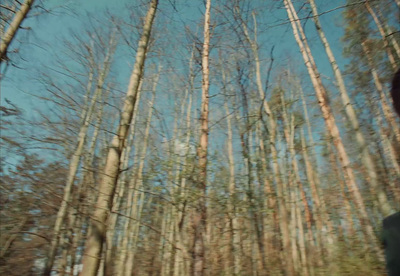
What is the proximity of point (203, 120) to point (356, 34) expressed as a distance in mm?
9757

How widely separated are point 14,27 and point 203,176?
4159mm

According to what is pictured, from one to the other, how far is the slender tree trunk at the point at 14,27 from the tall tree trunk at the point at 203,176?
10.7 feet

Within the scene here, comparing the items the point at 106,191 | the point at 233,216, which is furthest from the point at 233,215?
the point at 106,191

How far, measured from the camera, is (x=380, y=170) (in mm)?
10266

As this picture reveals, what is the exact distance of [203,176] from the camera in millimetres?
3205

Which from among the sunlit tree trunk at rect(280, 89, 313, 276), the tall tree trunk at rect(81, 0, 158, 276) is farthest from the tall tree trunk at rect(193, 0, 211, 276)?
the sunlit tree trunk at rect(280, 89, 313, 276)

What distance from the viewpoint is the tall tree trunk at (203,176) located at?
8.75 feet

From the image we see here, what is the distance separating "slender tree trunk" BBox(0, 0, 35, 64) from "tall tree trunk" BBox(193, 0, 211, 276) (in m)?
3.26

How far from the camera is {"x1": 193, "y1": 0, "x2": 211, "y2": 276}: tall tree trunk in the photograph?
105 inches

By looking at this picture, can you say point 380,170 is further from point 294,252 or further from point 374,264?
point 374,264

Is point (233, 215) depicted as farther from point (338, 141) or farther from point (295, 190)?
point (295, 190)

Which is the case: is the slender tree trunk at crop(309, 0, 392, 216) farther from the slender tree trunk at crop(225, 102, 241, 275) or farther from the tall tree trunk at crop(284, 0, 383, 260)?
the slender tree trunk at crop(225, 102, 241, 275)

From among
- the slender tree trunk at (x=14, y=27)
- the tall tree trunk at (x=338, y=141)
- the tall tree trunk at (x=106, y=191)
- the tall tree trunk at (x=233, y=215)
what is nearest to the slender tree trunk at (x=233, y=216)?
the tall tree trunk at (x=233, y=215)

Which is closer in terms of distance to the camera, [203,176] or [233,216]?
[203,176]
